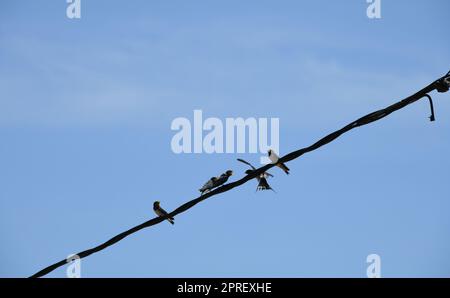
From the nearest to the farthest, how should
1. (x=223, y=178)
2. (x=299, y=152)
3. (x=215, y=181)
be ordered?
(x=299, y=152) → (x=223, y=178) → (x=215, y=181)

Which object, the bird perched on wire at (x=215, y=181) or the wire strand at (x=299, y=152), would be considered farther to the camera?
the bird perched on wire at (x=215, y=181)

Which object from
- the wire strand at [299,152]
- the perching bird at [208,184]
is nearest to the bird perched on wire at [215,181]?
the perching bird at [208,184]

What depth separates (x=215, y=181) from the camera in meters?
9.86

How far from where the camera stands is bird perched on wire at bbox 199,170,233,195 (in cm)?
964

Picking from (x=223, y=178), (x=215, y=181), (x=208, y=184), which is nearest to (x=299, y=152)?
(x=223, y=178)

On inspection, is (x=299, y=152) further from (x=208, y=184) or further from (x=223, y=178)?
(x=208, y=184)

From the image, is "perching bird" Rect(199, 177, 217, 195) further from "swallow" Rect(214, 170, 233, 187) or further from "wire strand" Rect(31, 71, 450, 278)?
"wire strand" Rect(31, 71, 450, 278)

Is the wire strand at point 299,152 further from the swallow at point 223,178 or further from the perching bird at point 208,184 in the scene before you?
the perching bird at point 208,184

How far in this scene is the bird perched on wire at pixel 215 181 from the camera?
964 centimetres

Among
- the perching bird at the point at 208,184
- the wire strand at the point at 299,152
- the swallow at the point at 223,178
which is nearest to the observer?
the wire strand at the point at 299,152

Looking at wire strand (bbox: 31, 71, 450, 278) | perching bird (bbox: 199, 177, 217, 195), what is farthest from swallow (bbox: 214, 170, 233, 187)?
wire strand (bbox: 31, 71, 450, 278)

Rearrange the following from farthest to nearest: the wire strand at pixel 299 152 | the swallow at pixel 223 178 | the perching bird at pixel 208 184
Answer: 1. the perching bird at pixel 208 184
2. the swallow at pixel 223 178
3. the wire strand at pixel 299 152

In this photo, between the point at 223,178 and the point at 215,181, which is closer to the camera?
the point at 223,178
